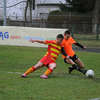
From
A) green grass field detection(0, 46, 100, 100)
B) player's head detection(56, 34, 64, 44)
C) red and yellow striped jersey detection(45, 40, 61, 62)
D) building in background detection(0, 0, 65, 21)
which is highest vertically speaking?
building in background detection(0, 0, 65, 21)

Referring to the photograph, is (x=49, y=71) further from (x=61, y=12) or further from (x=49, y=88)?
(x=61, y=12)

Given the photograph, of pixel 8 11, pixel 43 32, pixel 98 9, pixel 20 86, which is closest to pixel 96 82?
pixel 20 86

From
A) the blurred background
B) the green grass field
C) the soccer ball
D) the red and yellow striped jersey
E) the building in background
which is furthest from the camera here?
the building in background

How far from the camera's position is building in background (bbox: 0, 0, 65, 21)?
4984 cm

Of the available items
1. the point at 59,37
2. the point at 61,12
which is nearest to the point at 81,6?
the point at 61,12

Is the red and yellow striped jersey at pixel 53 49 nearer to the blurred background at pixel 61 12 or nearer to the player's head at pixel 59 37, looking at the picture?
the player's head at pixel 59 37

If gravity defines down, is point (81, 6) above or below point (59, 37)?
above

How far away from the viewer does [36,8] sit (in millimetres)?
55062

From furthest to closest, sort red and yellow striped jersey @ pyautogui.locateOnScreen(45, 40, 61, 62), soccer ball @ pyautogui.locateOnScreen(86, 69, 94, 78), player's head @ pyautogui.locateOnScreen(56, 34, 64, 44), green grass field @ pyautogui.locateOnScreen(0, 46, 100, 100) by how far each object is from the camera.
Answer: red and yellow striped jersey @ pyautogui.locateOnScreen(45, 40, 61, 62) < soccer ball @ pyautogui.locateOnScreen(86, 69, 94, 78) < player's head @ pyautogui.locateOnScreen(56, 34, 64, 44) < green grass field @ pyautogui.locateOnScreen(0, 46, 100, 100)

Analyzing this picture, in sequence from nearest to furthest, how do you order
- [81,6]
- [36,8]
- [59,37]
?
[59,37] < [81,6] < [36,8]

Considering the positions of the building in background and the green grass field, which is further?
the building in background

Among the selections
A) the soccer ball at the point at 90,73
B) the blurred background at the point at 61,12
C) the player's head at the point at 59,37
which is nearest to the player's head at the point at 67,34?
the player's head at the point at 59,37

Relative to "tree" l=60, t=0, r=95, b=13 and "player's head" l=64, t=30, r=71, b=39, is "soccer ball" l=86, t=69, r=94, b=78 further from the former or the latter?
"tree" l=60, t=0, r=95, b=13

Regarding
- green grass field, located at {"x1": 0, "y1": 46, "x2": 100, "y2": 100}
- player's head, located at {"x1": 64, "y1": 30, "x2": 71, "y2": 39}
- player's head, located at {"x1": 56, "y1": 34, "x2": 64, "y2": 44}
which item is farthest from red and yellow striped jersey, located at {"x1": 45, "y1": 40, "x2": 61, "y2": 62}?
player's head, located at {"x1": 64, "y1": 30, "x2": 71, "y2": 39}
